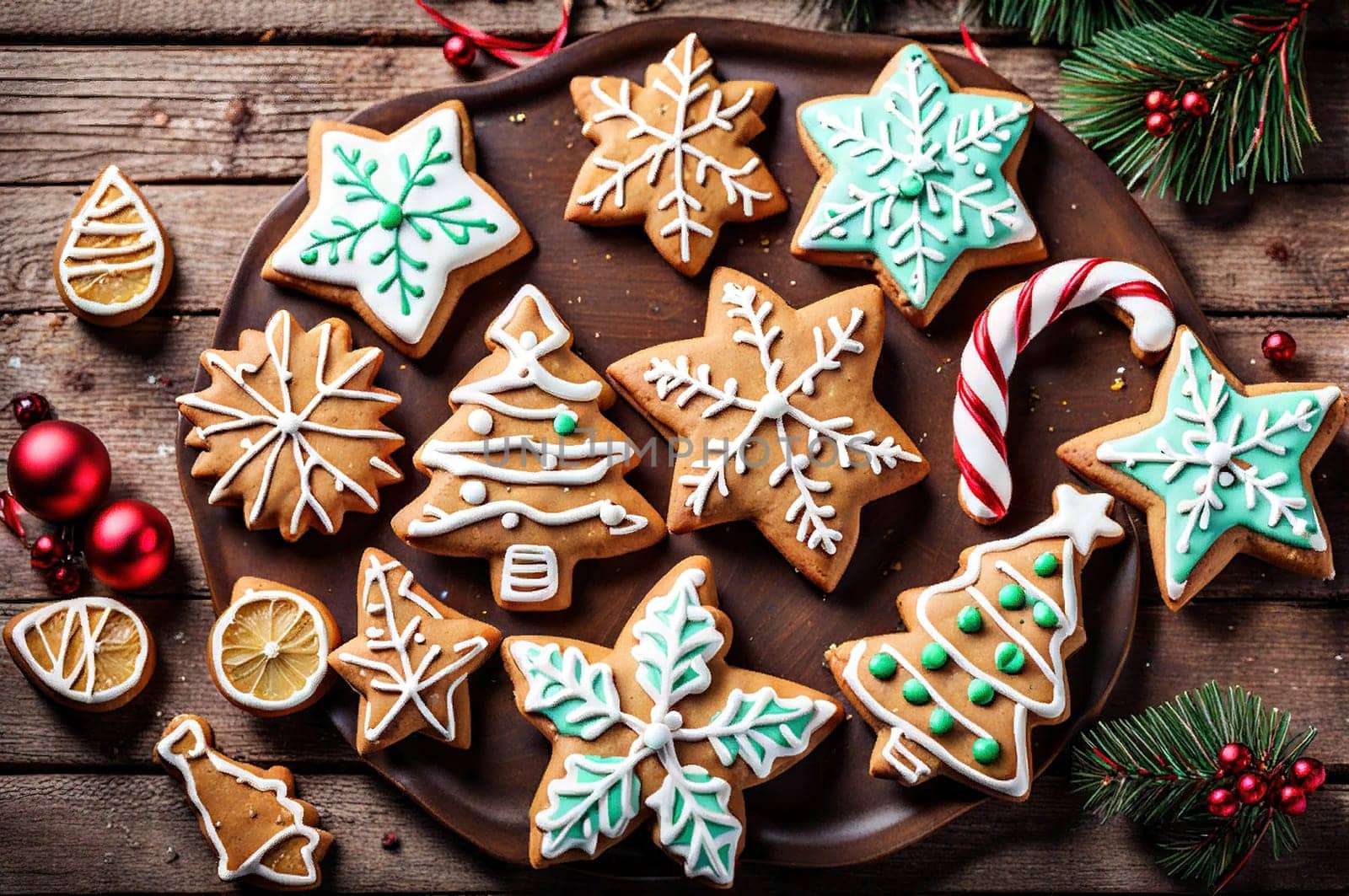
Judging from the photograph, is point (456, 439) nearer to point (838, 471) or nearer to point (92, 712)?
point (838, 471)

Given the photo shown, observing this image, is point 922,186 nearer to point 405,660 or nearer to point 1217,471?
point 1217,471

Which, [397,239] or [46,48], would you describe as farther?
[46,48]

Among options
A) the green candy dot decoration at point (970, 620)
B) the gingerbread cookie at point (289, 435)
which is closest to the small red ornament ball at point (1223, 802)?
the green candy dot decoration at point (970, 620)

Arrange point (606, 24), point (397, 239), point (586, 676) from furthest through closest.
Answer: point (606, 24)
point (397, 239)
point (586, 676)

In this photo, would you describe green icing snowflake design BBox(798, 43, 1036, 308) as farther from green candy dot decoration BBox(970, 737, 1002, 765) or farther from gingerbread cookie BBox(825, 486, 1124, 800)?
green candy dot decoration BBox(970, 737, 1002, 765)

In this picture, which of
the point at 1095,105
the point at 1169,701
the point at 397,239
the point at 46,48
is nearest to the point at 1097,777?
the point at 1169,701

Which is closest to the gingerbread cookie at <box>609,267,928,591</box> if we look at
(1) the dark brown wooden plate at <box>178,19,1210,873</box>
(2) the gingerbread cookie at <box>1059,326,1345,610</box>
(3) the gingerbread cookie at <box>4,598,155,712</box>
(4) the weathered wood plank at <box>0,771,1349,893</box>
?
(1) the dark brown wooden plate at <box>178,19,1210,873</box>

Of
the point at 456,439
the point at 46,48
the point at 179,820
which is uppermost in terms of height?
the point at 46,48
